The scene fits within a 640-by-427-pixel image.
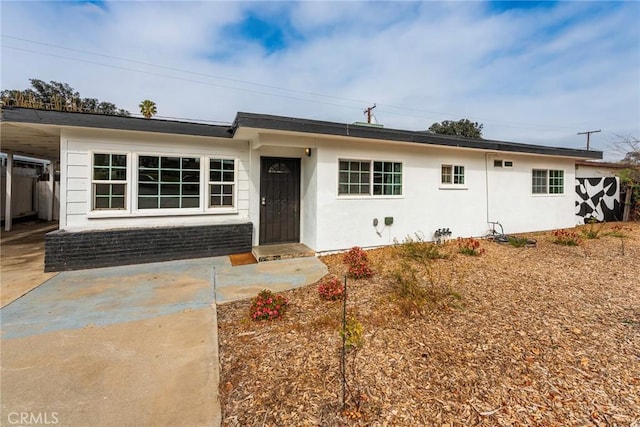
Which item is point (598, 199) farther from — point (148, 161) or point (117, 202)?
point (117, 202)

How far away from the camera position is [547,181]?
9.48 meters

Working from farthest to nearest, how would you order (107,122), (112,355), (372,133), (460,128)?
(460,128), (372,133), (107,122), (112,355)

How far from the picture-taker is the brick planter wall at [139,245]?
205 inches

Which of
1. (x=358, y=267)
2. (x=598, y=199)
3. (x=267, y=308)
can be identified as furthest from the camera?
(x=598, y=199)

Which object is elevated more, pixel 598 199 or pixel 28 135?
pixel 28 135

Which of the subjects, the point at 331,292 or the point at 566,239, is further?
the point at 566,239

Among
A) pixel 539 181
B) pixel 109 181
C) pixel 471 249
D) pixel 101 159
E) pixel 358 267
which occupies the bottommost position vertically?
pixel 358 267

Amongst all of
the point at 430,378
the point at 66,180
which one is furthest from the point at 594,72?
the point at 66,180

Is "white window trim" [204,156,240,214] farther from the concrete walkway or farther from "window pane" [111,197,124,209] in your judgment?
the concrete walkway

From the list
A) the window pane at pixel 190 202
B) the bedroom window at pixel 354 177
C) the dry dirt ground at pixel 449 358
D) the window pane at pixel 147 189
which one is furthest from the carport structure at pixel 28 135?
the bedroom window at pixel 354 177

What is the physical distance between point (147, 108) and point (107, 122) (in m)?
6.02

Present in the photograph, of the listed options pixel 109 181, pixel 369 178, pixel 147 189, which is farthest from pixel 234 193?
pixel 369 178

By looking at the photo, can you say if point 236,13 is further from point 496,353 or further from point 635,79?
point 635,79

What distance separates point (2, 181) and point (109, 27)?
316 inches
